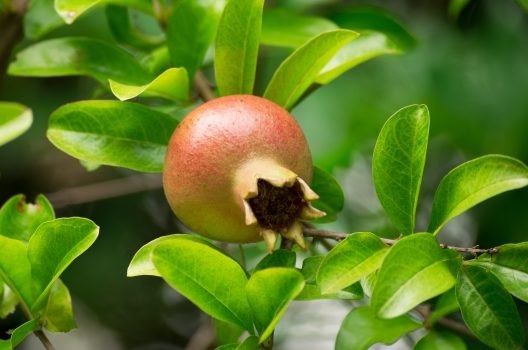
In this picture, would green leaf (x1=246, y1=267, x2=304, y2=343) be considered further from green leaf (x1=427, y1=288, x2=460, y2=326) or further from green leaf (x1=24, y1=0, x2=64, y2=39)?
green leaf (x1=24, y1=0, x2=64, y2=39)

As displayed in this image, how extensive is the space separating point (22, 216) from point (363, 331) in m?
0.42

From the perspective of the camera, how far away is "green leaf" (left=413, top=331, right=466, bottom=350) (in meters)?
0.97

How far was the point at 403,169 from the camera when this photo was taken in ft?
2.85

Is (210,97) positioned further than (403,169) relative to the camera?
Yes

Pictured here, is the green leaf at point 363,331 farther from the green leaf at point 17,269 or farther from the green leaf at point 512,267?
the green leaf at point 17,269

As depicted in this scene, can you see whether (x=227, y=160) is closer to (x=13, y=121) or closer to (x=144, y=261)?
(x=144, y=261)

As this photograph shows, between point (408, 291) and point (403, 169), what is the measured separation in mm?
168

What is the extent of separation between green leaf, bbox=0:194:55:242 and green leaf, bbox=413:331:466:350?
1.48 feet

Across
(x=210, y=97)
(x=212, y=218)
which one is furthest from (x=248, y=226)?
(x=210, y=97)

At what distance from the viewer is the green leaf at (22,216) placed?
994mm

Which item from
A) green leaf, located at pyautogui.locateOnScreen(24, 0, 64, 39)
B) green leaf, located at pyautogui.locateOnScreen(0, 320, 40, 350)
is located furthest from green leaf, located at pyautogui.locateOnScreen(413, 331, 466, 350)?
green leaf, located at pyautogui.locateOnScreen(24, 0, 64, 39)

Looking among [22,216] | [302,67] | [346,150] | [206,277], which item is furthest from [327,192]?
[346,150]

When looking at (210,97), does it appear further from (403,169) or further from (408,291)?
(408,291)

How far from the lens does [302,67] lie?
3.18ft
